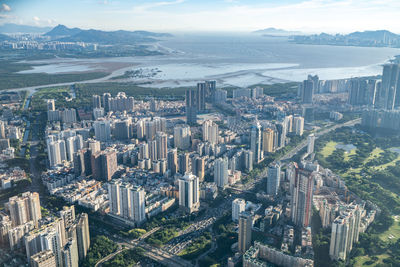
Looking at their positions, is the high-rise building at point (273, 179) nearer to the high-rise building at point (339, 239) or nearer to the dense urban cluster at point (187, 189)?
the dense urban cluster at point (187, 189)

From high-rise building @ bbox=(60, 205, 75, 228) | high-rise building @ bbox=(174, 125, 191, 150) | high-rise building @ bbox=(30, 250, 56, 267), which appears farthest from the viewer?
high-rise building @ bbox=(174, 125, 191, 150)

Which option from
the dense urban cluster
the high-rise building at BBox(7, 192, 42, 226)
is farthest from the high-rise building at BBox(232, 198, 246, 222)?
the high-rise building at BBox(7, 192, 42, 226)

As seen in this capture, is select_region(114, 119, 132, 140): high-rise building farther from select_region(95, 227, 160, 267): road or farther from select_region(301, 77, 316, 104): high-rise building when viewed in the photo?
select_region(301, 77, 316, 104): high-rise building

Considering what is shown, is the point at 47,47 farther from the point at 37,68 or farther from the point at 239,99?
the point at 239,99

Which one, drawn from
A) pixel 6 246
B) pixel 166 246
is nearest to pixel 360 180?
pixel 166 246

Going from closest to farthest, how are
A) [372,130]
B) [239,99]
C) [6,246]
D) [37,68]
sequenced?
[6,246]
[372,130]
[239,99]
[37,68]
